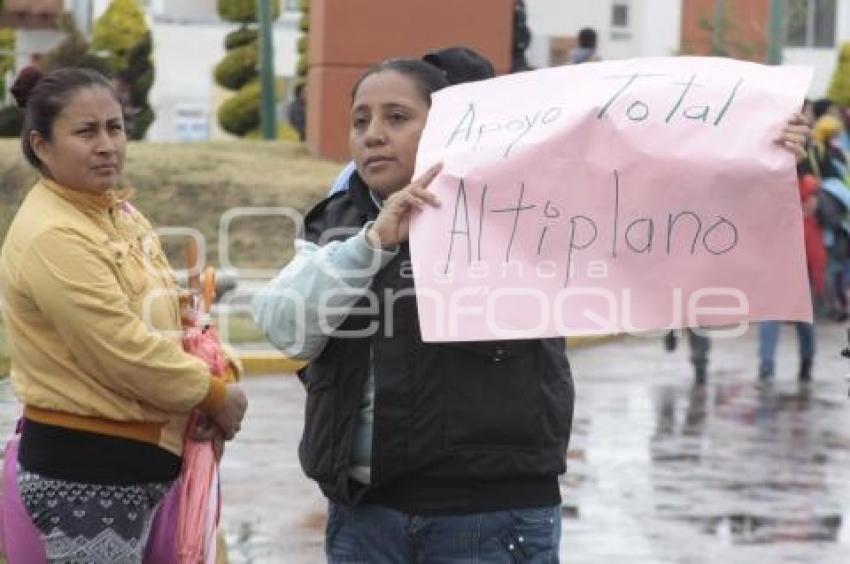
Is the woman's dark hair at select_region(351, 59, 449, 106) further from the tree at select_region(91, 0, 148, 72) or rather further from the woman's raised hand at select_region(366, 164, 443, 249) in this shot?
the tree at select_region(91, 0, 148, 72)

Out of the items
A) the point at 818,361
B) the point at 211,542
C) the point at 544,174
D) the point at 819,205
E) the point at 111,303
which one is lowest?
the point at 818,361

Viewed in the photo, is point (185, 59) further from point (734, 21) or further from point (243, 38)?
point (734, 21)

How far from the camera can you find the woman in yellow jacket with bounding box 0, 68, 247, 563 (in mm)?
4996

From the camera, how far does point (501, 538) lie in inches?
185

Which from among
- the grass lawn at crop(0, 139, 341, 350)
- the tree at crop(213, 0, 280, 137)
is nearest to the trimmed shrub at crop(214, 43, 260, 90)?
the tree at crop(213, 0, 280, 137)

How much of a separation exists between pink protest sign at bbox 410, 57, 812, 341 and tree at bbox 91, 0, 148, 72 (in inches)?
1511

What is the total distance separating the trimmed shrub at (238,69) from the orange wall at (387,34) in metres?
11.7

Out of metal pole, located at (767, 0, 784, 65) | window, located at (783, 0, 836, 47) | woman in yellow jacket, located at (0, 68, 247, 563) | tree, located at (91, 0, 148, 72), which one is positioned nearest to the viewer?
woman in yellow jacket, located at (0, 68, 247, 563)

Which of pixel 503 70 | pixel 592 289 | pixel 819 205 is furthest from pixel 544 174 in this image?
pixel 503 70

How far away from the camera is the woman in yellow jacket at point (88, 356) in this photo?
5.00m

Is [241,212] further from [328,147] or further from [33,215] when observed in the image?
[33,215]

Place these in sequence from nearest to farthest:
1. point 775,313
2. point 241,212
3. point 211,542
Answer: point 775,313
point 211,542
point 241,212

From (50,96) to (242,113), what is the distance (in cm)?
2884

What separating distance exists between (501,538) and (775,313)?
0.73 meters
